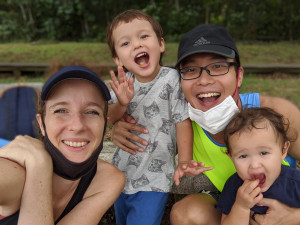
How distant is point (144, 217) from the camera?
2.47 meters

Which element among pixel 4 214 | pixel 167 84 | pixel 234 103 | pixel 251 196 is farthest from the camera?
pixel 167 84

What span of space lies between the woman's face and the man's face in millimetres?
653

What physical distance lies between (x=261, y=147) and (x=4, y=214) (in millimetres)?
1523

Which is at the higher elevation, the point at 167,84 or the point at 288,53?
the point at 167,84

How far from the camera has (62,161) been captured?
6.40 ft

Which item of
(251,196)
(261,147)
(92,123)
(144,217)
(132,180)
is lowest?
(144,217)

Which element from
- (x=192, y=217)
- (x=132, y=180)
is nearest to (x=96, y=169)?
(x=132, y=180)

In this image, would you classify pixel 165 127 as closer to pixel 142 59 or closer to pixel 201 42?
pixel 142 59

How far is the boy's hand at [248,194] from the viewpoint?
78.0 inches

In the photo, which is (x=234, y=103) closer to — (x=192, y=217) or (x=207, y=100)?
(x=207, y=100)

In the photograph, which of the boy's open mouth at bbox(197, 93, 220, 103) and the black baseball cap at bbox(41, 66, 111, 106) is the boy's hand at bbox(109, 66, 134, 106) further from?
the boy's open mouth at bbox(197, 93, 220, 103)

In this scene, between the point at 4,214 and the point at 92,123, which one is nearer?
the point at 4,214

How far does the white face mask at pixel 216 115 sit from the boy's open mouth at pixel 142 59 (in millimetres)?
452

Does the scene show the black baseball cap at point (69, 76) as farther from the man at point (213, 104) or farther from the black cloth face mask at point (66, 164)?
the man at point (213, 104)
